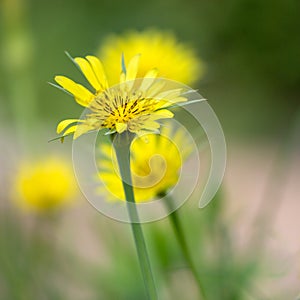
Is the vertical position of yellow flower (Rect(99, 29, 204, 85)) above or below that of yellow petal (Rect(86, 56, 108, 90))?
above

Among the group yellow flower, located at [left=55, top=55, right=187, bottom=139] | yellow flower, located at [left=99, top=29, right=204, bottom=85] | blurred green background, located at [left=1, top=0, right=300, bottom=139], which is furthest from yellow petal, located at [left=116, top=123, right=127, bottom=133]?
blurred green background, located at [left=1, top=0, right=300, bottom=139]

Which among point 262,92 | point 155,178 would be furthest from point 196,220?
point 262,92

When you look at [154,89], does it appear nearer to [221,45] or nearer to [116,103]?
[116,103]

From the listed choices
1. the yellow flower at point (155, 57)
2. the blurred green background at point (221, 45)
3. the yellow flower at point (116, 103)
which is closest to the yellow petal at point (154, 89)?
the yellow flower at point (116, 103)

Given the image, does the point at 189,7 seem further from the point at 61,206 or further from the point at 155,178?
the point at 155,178

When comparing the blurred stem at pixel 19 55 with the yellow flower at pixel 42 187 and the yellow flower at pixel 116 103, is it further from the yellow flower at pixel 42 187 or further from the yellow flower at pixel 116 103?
the yellow flower at pixel 116 103

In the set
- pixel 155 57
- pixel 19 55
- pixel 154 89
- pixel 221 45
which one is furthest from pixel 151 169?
pixel 221 45

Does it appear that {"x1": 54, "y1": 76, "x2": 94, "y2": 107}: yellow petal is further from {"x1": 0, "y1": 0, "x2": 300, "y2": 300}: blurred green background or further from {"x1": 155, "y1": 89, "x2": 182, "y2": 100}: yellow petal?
{"x1": 0, "y1": 0, "x2": 300, "y2": 300}: blurred green background
